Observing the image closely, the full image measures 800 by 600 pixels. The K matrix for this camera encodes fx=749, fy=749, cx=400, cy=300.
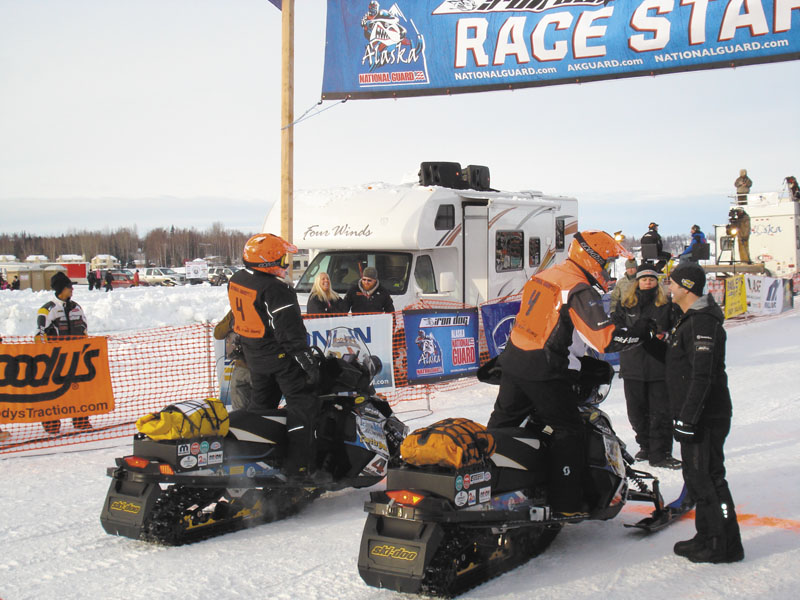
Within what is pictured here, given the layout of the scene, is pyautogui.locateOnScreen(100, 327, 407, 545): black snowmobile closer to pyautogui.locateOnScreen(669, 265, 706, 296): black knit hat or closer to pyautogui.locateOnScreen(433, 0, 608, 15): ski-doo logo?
pyautogui.locateOnScreen(669, 265, 706, 296): black knit hat

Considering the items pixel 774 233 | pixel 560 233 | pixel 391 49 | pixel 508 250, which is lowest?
pixel 508 250

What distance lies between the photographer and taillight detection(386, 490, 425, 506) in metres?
3.95

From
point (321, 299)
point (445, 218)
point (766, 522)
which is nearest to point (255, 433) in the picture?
point (766, 522)

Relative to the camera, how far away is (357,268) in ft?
40.6

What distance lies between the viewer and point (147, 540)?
482 centimetres

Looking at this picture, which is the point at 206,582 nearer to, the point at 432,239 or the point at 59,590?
the point at 59,590

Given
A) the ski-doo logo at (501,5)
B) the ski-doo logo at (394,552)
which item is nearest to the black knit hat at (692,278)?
the ski-doo logo at (394,552)

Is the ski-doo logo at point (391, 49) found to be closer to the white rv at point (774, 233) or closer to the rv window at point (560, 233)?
the rv window at point (560, 233)

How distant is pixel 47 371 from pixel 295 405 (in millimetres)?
3712

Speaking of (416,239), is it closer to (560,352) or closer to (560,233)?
(560,233)

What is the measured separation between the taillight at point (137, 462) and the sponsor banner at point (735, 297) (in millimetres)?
16810

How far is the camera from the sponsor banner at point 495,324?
37.2 ft

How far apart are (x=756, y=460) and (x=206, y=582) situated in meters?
5.05

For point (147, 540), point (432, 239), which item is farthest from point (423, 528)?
point (432, 239)
